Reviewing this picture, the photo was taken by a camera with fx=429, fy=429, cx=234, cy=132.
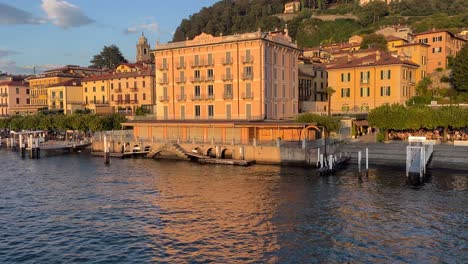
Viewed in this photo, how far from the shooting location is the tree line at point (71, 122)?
91.8 m

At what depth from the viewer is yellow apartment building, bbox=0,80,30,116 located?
138250 millimetres

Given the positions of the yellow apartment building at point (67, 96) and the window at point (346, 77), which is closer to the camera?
the window at point (346, 77)

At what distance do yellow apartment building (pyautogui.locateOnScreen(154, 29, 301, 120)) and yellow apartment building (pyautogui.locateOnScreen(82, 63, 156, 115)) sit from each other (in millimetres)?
22954

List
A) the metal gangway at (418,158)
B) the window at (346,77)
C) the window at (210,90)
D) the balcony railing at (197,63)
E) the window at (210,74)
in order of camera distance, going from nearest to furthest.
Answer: the metal gangway at (418,158) < the window at (210,74) < the window at (210,90) < the balcony railing at (197,63) < the window at (346,77)

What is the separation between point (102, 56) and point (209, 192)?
500ft

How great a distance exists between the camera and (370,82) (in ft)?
269

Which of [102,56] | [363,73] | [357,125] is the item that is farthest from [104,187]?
[102,56]

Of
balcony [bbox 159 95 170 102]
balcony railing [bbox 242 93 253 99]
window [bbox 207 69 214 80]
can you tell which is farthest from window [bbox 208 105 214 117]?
balcony [bbox 159 95 170 102]

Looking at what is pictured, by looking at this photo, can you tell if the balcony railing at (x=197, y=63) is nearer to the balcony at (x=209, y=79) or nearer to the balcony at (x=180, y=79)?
the balcony at (x=209, y=79)

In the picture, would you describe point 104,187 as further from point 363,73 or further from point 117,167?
point 363,73

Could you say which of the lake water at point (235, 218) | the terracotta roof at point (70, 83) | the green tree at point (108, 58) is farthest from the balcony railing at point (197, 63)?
the green tree at point (108, 58)

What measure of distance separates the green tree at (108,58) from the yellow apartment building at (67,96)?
58.8 meters

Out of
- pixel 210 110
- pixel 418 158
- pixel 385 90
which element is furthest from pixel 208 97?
pixel 418 158

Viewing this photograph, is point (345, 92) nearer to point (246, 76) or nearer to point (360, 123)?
point (360, 123)
